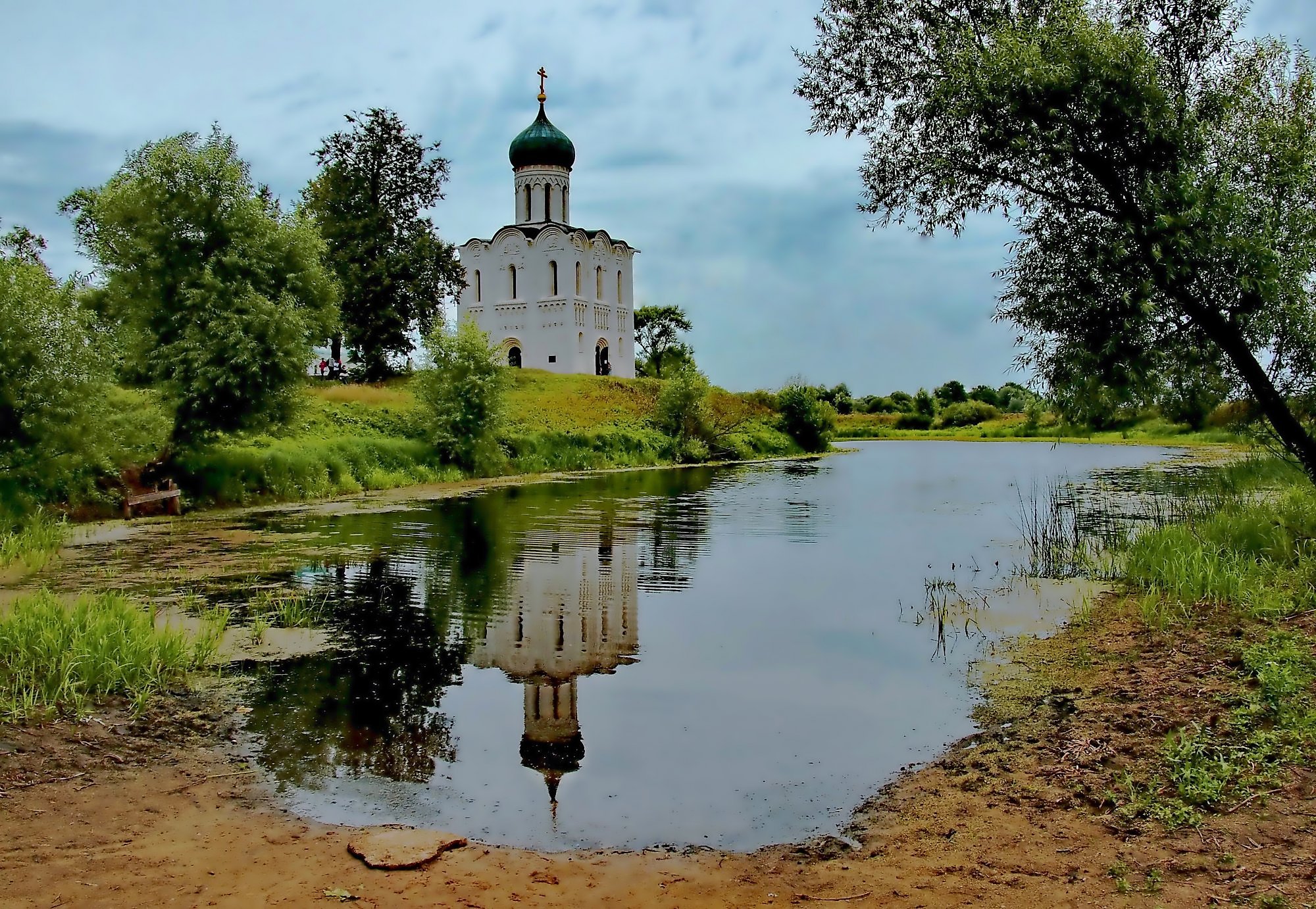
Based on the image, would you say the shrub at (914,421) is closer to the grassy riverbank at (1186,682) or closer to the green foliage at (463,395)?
the green foliage at (463,395)

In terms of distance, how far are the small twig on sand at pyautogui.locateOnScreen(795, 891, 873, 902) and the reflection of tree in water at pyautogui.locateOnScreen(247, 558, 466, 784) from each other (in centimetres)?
270

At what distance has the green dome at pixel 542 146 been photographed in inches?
2312

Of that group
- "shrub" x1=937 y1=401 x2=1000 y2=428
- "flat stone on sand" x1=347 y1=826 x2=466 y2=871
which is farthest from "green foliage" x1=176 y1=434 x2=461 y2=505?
"shrub" x1=937 y1=401 x2=1000 y2=428

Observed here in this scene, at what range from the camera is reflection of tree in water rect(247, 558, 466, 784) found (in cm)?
633

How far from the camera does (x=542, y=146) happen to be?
193 feet

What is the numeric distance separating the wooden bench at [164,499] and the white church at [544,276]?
3934 cm

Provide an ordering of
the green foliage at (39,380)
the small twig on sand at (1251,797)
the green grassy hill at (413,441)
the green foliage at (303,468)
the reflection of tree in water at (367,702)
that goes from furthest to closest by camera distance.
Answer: the green grassy hill at (413,441)
the green foliage at (303,468)
the green foliage at (39,380)
the reflection of tree in water at (367,702)
the small twig on sand at (1251,797)

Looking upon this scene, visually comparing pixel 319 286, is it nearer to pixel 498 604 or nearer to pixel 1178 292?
pixel 498 604

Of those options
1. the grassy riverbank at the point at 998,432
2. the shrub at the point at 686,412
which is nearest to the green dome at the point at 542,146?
the shrub at the point at 686,412

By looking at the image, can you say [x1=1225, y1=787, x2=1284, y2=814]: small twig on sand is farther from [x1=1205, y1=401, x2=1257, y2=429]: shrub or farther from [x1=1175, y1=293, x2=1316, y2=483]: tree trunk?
[x1=1205, y1=401, x2=1257, y2=429]: shrub

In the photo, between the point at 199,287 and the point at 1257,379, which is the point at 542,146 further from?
the point at 1257,379

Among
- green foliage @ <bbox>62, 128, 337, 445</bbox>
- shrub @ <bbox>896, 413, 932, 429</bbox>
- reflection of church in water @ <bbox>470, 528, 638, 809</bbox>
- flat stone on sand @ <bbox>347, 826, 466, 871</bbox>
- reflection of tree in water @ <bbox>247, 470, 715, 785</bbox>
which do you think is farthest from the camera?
shrub @ <bbox>896, 413, 932, 429</bbox>

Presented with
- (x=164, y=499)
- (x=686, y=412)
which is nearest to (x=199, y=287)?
(x=164, y=499)

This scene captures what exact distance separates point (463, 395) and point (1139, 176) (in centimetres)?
2323
